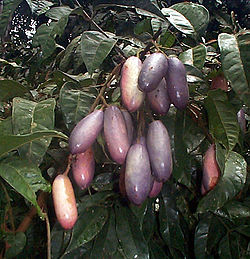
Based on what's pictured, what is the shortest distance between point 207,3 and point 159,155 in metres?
1.67

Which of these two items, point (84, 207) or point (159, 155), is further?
point (84, 207)

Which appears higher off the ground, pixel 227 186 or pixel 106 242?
pixel 227 186

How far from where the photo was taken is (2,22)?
0.69m

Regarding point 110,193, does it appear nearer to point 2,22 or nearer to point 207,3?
point 2,22

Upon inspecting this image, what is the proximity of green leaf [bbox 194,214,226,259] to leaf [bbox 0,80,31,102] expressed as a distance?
396 mm

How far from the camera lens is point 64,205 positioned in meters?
0.47

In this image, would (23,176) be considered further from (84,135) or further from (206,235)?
(206,235)

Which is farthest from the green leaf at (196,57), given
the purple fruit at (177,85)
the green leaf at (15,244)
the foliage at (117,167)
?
the green leaf at (15,244)

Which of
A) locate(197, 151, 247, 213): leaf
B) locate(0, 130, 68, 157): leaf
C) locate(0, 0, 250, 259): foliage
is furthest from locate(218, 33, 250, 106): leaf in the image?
locate(0, 130, 68, 157): leaf

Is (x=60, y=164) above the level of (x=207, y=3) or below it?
above

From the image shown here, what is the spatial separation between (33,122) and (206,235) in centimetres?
39

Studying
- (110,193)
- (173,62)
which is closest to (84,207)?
(110,193)

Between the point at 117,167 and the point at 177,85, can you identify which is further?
the point at 117,167

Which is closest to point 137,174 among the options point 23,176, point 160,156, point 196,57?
point 160,156
